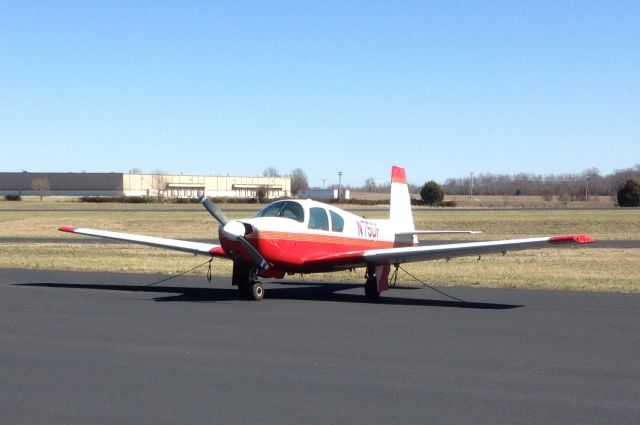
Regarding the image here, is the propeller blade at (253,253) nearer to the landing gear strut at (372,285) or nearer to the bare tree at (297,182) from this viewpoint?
the landing gear strut at (372,285)

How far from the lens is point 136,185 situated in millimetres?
162625

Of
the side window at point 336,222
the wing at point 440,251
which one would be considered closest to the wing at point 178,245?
the side window at point 336,222

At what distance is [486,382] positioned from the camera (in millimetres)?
8680

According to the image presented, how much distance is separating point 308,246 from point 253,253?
156cm

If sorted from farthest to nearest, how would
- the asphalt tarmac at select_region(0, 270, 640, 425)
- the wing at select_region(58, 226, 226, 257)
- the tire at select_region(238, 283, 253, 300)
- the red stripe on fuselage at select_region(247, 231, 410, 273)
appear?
1. the wing at select_region(58, 226, 226, 257)
2. the tire at select_region(238, 283, 253, 300)
3. the red stripe on fuselage at select_region(247, 231, 410, 273)
4. the asphalt tarmac at select_region(0, 270, 640, 425)

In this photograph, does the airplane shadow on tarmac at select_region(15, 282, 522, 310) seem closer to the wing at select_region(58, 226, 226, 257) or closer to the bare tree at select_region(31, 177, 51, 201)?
the wing at select_region(58, 226, 226, 257)

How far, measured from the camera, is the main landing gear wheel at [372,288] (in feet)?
57.6

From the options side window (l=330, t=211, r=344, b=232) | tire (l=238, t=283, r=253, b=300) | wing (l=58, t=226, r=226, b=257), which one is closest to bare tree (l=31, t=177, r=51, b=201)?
wing (l=58, t=226, r=226, b=257)

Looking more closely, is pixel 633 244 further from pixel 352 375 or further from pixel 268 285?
pixel 352 375

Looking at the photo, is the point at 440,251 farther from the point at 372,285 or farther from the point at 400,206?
the point at 400,206

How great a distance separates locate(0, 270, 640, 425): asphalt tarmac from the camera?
7453 millimetres

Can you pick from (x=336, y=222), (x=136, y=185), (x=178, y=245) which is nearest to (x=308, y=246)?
(x=336, y=222)

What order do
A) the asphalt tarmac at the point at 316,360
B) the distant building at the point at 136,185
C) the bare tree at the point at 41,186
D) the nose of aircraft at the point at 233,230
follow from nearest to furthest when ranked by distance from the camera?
1. the asphalt tarmac at the point at 316,360
2. the nose of aircraft at the point at 233,230
3. the bare tree at the point at 41,186
4. the distant building at the point at 136,185

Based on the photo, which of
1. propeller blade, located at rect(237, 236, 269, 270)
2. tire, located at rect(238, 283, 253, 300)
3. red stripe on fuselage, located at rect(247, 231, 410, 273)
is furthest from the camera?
tire, located at rect(238, 283, 253, 300)
